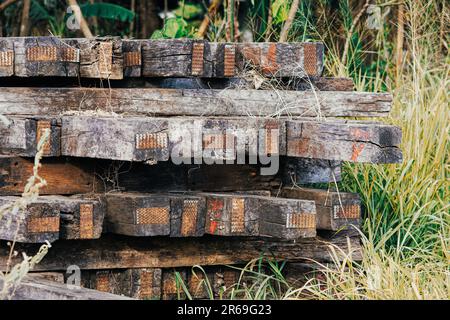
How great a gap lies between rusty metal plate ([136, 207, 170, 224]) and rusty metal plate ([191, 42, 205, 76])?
2.36 feet

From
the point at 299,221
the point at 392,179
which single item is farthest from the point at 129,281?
the point at 392,179

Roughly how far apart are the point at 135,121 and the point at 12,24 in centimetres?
556

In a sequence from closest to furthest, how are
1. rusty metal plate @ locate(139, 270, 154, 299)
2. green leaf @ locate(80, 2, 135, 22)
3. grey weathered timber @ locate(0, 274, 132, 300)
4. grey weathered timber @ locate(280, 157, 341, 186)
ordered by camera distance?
grey weathered timber @ locate(0, 274, 132, 300) → rusty metal plate @ locate(139, 270, 154, 299) → grey weathered timber @ locate(280, 157, 341, 186) → green leaf @ locate(80, 2, 135, 22)

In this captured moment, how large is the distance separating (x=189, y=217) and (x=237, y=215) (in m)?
0.23

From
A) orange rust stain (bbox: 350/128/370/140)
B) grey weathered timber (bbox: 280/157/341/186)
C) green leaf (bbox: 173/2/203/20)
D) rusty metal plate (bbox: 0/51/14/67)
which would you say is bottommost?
grey weathered timber (bbox: 280/157/341/186)

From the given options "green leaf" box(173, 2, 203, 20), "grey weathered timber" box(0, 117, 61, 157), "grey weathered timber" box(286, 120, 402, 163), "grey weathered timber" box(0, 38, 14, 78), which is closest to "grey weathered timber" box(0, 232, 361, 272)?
"grey weathered timber" box(0, 117, 61, 157)

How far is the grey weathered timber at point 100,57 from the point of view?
443cm

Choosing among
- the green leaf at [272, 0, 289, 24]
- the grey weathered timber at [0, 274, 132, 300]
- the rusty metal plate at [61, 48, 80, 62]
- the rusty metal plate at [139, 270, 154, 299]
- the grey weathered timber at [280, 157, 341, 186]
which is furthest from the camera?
the green leaf at [272, 0, 289, 24]

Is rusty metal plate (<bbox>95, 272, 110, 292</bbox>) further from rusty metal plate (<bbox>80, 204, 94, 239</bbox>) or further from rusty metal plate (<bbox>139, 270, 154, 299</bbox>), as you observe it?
rusty metal plate (<bbox>80, 204, 94, 239</bbox>)

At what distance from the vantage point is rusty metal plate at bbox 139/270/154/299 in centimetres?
452

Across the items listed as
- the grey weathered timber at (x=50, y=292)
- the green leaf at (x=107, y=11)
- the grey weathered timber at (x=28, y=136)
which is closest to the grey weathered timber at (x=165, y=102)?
the grey weathered timber at (x=28, y=136)

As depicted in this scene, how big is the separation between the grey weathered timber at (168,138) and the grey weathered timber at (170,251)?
0.46 metres

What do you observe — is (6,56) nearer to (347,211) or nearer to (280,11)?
(347,211)

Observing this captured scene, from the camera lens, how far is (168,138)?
13.3 ft
